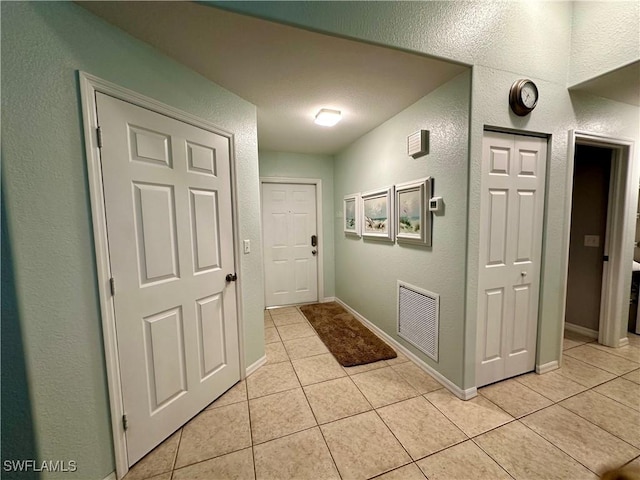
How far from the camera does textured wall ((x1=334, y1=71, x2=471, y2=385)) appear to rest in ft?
5.77

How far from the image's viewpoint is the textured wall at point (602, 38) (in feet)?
5.31

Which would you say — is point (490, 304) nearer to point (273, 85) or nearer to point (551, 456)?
point (551, 456)

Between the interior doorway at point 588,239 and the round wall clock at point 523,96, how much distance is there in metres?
1.40

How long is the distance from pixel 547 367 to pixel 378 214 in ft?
6.51

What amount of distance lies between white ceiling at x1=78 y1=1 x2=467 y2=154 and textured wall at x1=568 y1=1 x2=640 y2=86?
3.41 feet

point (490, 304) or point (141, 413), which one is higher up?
point (490, 304)

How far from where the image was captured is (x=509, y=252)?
1.90 meters

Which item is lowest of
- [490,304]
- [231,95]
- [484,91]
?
[490,304]

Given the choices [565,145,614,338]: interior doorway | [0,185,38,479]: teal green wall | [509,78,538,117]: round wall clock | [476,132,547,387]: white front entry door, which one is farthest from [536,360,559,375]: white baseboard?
[0,185,38,479]: teal green wall

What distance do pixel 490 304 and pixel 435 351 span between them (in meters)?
0.58

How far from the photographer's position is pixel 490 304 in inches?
74.2

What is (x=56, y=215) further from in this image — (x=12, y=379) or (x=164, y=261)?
(x=12, y=379)

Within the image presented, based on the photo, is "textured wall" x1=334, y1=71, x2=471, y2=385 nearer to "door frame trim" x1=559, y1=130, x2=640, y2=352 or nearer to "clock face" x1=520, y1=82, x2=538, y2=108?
"clock face" x1=520, y1=82, x2=538, y2=108

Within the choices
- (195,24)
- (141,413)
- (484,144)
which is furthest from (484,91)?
(141,413)
